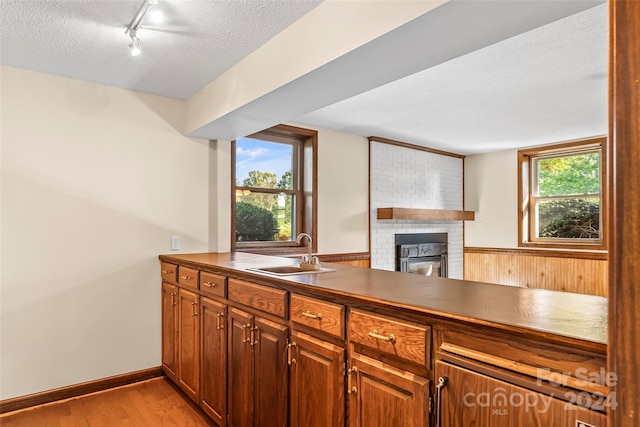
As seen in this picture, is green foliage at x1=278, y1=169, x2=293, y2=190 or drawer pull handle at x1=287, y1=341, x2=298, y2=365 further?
green foliage at x1=278, y1=169, x2=293, y2=190

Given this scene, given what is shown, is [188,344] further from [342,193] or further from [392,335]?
[342,193]

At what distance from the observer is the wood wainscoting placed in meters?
4.54

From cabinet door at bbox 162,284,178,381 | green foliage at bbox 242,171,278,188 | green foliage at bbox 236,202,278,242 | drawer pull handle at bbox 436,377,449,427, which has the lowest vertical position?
cabinet door at bbox 162,284,178,381

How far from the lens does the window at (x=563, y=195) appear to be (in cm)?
474

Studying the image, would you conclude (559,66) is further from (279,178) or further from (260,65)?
(279,178)

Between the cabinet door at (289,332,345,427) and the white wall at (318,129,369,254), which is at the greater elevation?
the white wall at (318,129,369,254)

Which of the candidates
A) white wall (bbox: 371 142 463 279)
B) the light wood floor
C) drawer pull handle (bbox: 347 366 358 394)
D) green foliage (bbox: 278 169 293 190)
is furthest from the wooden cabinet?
white wall (bbox: 371 142 463 279)

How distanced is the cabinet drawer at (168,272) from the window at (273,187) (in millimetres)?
645

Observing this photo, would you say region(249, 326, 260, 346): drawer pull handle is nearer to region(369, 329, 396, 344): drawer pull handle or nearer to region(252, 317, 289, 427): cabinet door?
region(252, 317, 289, 427): cabinet door

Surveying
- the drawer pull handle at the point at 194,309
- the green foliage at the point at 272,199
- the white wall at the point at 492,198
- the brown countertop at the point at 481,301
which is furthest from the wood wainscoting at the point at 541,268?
the drawer pull handle at the point at 194,309

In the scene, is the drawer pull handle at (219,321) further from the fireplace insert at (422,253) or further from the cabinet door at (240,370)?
the fireplace insert at (422,253)

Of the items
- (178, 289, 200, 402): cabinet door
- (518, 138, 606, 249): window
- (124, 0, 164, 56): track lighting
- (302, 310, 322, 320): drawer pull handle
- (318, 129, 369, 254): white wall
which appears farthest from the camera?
(518, 138, 606, 249): window

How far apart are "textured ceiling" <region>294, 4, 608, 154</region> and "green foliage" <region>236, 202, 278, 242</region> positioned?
1.04 metres

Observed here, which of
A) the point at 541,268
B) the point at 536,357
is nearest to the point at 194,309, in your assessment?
the point at 536,357
